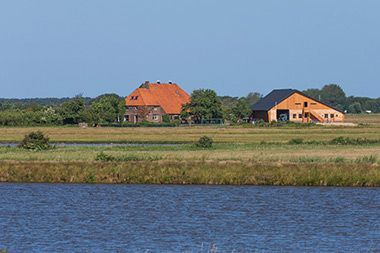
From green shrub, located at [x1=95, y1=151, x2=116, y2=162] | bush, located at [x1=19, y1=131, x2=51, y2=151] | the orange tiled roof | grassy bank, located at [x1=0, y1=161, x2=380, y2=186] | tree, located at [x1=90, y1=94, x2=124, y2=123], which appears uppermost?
the orange tiled roof

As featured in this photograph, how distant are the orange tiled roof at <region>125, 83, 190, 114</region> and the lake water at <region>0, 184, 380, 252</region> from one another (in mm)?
86068

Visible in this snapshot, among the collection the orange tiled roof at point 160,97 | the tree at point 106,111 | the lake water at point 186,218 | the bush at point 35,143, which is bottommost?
the lake water at point 186,218

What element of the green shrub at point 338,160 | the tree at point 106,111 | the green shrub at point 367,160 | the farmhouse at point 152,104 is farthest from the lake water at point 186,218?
the farmhouse at point 152,104

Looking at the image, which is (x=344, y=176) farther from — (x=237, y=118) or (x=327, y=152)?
(x=237, y=118)

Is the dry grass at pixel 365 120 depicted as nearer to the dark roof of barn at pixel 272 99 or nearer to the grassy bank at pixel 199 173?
the dark roof of barn at pixel 272 99

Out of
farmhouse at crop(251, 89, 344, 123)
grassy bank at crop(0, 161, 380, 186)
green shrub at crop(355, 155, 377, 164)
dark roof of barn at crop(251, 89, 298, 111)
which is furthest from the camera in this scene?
dark roof of barn at crop(251, 89, 298, 111)

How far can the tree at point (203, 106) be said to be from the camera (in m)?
118

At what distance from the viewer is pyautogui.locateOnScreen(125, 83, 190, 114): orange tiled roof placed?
128 meters

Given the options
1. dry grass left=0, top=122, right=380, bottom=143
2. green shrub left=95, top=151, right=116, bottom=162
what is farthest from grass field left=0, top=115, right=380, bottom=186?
dry grass left=0, top=122, right=380, bottom=143

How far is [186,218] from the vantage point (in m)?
32.0

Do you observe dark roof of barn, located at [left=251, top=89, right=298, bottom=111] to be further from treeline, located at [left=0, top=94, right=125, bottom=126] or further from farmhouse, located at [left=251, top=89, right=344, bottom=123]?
treeline, located at [left=0, top=94, right=125, bottom=126]

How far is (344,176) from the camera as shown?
131 ft

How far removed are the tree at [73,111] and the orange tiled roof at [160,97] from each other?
51.0 ft

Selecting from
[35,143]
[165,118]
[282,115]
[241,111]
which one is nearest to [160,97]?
[165,118]
